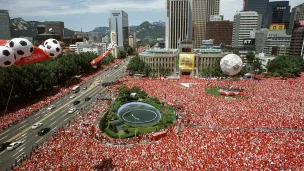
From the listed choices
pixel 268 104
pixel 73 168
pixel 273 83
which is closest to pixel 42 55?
pixel 73 168

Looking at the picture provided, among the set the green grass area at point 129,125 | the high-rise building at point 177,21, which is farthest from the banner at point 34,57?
the high-rise building at point 177,21

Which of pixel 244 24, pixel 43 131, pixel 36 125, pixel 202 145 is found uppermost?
pixel 244 24

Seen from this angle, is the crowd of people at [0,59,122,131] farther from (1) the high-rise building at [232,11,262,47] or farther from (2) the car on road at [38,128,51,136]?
(1) the high-rise building at [232,11,262,47]

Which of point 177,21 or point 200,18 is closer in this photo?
point 177,21

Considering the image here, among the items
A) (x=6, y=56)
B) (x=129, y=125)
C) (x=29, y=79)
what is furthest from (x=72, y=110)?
(x=6, y=56)

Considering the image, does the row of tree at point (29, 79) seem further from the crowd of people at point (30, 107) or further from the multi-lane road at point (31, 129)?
the multi-lane road at point (31, 129)

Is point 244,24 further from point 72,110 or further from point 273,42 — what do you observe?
point 72,110
